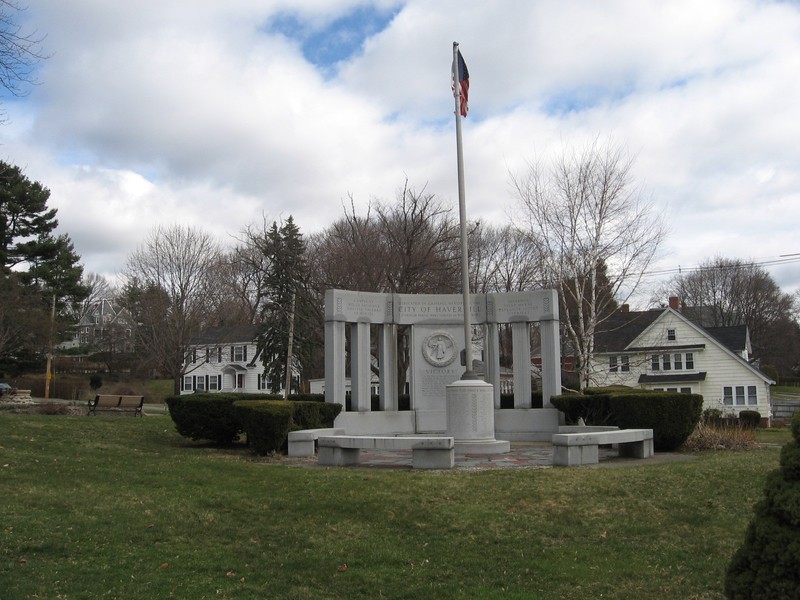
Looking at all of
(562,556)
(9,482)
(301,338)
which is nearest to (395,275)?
(301,338)

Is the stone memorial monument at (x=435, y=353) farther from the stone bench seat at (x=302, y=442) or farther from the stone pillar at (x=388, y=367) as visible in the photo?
the stone bench seat at (x=302, y=442)

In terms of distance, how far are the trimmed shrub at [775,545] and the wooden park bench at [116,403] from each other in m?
22.1

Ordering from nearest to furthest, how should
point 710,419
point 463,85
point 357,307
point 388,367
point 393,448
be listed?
point 393,448, point 463,85, point 357,307, point 388,367, point 710,419

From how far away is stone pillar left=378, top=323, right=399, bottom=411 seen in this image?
1870cm

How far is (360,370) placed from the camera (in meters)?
18.4

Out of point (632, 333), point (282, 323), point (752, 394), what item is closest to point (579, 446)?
point (282, 323)

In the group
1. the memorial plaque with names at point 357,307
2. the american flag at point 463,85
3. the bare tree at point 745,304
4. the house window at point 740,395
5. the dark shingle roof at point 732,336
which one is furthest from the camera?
the bare tree at point 745,304

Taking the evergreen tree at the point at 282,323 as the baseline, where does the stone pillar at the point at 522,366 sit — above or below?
below

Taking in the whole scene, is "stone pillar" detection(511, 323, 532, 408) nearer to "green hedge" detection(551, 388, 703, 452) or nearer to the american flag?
"green hedge" detection(551, 388, 703, 452)

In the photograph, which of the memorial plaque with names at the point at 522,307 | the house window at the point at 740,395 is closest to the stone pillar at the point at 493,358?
the memorial plaque with names at the point at 522,307

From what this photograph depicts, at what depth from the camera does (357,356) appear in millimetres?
18438

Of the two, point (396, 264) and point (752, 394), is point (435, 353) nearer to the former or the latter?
point (396, 264)

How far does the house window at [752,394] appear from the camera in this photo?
138ft

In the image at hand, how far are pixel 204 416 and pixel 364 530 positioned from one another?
7.66 m
